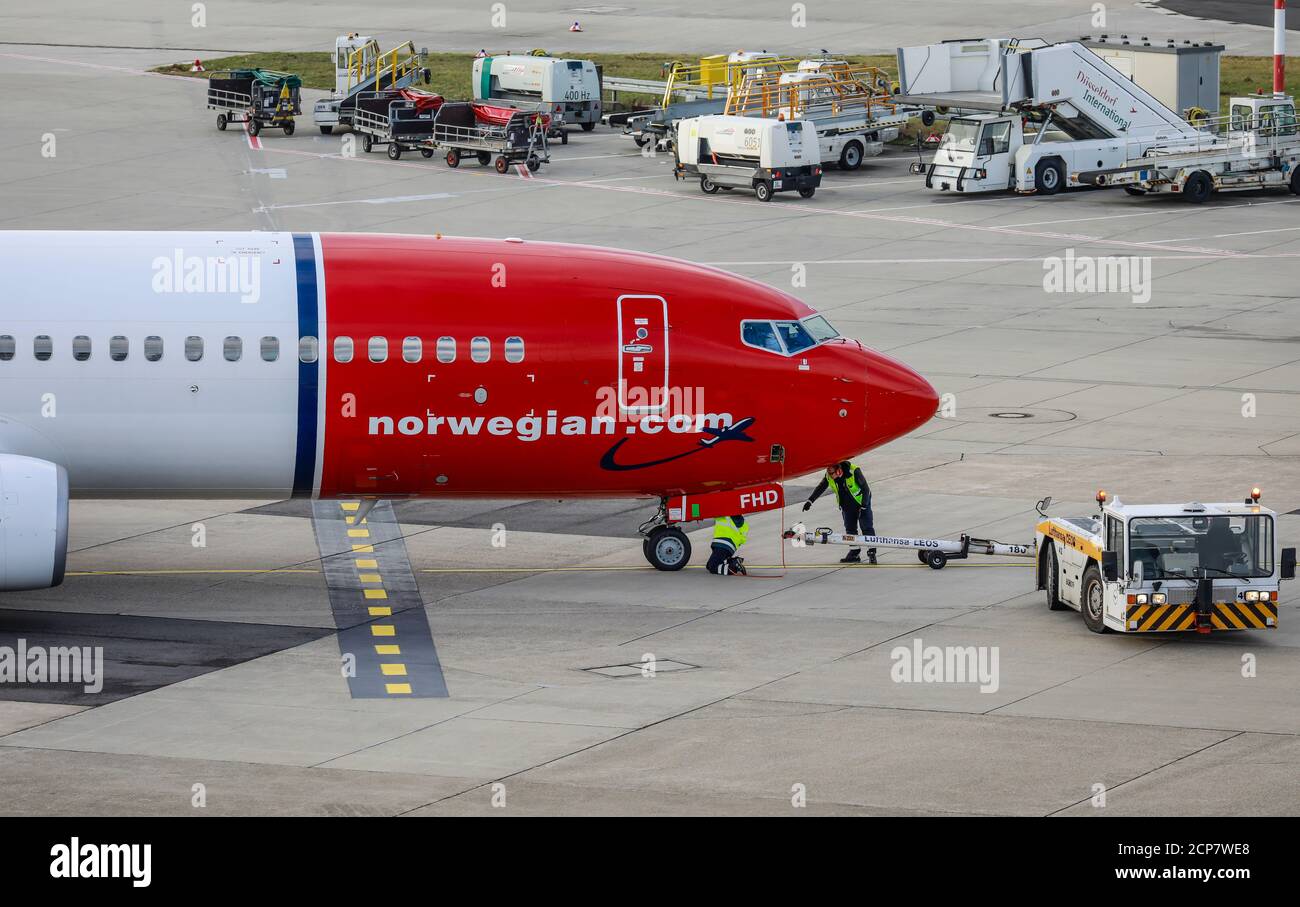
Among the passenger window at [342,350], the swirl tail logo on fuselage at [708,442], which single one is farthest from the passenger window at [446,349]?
the swirl tail logo on fuselage at [708,442]

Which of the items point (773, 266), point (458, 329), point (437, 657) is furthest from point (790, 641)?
point (773, 266)

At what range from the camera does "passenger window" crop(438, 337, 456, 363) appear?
33.4m

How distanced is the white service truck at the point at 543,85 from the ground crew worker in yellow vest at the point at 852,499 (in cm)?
5491

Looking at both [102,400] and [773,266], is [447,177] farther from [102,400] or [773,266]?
[102,400]

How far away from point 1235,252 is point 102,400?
43.0 m

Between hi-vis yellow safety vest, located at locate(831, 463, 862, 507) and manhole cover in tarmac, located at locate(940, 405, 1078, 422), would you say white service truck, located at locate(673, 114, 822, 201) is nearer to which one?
manhole cover in tarmac, located at locate(940, 405, 1078, 422)

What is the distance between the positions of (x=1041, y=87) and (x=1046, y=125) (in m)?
Answer: 1.56

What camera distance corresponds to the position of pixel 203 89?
100m

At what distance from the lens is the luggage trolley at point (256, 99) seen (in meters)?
88.8

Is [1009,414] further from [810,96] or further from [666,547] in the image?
[810,96]

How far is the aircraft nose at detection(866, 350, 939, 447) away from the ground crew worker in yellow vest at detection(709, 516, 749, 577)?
276 cm

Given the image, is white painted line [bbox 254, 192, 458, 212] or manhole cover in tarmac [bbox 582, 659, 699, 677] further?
white painted line [bbox 254, 192, 458, 212]

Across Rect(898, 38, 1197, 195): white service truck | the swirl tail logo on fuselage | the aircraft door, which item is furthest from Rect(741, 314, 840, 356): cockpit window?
Rect(898, 38, 1197, 195): white service truck

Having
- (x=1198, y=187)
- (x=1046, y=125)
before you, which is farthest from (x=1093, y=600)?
(x=1046, y=125)
